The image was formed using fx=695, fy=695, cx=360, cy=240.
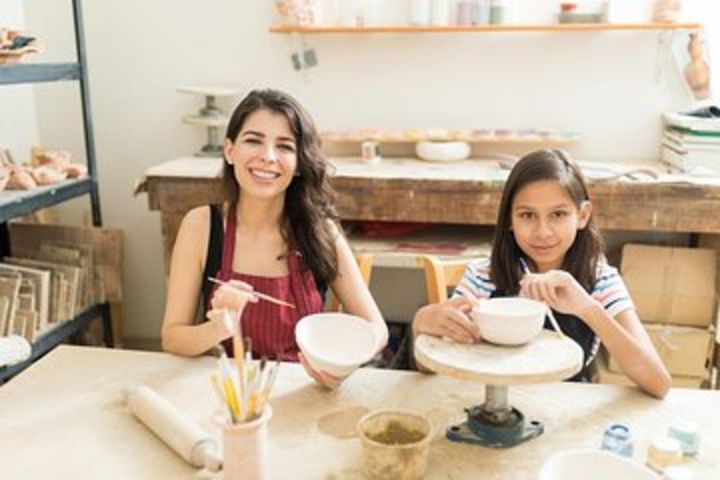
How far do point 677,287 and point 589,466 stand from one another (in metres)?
1.73

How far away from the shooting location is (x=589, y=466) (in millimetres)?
941

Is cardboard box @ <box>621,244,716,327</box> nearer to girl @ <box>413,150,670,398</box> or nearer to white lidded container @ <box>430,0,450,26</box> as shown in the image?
girl @ <box>413,150,670,398</box>

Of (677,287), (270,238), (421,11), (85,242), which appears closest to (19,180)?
(85,242)

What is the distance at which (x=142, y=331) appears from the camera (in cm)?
327

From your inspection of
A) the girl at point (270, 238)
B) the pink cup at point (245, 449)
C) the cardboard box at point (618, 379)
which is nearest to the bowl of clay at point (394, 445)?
the pink cup at point (245, 449)

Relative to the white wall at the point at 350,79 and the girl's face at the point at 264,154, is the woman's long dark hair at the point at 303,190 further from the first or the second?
the white wall at the point at 350,79

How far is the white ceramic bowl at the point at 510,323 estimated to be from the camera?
3.49 feet

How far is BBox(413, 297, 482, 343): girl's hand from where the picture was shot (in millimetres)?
1116

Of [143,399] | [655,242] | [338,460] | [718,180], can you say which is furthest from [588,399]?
[655,242]

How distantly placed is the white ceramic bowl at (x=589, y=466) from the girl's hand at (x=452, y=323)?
240 millimetres

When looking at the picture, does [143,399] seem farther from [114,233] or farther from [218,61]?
[218,61]

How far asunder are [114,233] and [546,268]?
1.83 metres

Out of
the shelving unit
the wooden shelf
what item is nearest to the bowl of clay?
the shelving unit

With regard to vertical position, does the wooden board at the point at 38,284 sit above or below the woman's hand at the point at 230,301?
below
